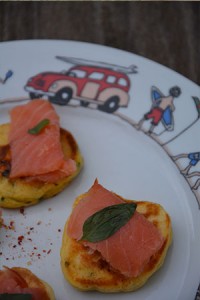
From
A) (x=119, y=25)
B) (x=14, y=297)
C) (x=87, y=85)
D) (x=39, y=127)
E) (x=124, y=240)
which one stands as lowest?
(x=14, y=297)

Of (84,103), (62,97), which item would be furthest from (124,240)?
(62,97)

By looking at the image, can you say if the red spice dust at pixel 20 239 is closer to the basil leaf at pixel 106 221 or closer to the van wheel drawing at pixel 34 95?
the basil leaf at pixel 106 221

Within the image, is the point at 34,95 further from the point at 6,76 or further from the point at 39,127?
the point at 39,127

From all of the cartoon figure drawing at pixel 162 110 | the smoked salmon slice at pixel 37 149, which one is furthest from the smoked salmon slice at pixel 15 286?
the cartoon figure drawing at pixel 162 110

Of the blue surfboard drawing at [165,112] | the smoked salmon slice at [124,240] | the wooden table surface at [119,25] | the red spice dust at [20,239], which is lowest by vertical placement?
→ the red spice dust at [20,239]

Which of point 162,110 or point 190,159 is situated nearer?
point 190,159

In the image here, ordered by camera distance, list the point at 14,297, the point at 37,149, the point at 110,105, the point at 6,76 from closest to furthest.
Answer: the point at 14,297, the point at 37,149, the point at 110,105, the point at 6,76
